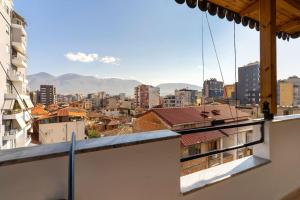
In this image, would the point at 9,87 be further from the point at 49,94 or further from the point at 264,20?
the point at 49,94

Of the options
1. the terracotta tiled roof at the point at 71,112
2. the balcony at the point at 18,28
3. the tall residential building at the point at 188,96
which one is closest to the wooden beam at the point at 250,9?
the tall residential building at the point at 188,96

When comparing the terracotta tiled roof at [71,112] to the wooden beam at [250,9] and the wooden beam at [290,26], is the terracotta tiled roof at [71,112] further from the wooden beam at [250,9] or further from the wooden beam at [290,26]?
the wooden beam at [290,26]

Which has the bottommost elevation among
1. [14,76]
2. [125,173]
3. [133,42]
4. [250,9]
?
[125,173]

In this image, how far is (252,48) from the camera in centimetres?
219

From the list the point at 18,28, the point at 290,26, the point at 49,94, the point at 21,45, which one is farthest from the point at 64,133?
the point at 49,94

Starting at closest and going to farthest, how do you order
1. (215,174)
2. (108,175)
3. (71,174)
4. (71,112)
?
(71,174) → (108,175) → (215,174) → (71,112)

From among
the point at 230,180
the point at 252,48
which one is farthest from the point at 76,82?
the point at 230,180

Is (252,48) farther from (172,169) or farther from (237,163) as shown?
(172,169)

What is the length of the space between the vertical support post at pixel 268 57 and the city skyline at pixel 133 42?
18cm

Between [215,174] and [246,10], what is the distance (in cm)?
168

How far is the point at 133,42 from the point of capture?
848 cm

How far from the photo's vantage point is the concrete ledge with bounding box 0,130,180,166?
0.67 metres

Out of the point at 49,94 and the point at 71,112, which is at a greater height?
the point at 49,94

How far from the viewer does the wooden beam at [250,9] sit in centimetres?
184
